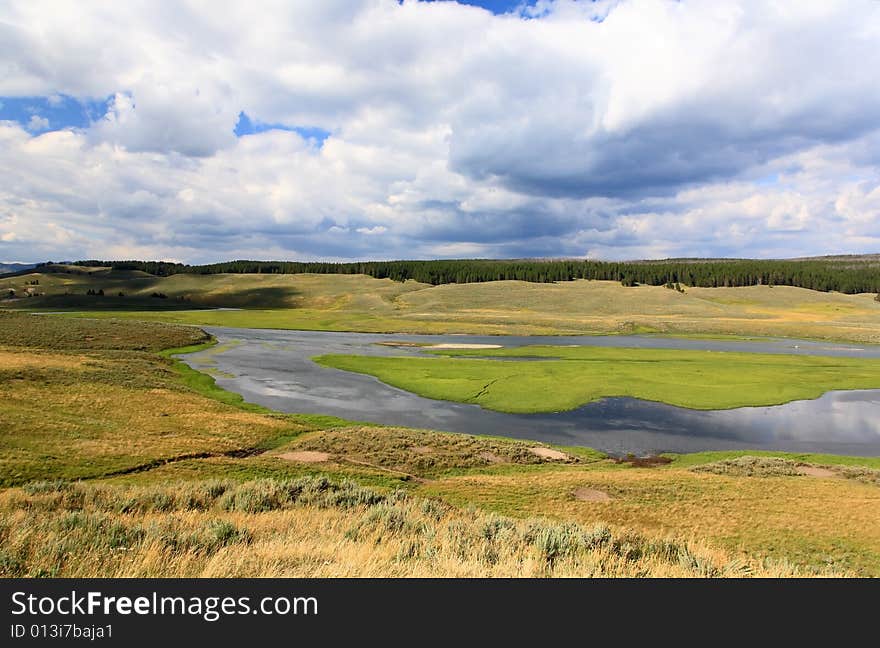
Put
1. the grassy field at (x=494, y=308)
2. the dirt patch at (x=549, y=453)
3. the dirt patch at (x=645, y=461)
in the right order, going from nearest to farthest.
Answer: the dirt patch at (x=645, y=461) → the dirt patch at (x=549, y=453) → the grassy field at (x=494, y=308)

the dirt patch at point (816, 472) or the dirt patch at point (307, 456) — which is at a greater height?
the dirt patch at point (307, 456)

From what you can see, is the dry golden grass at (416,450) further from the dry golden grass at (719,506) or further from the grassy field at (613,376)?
the grassy field at (613,376)

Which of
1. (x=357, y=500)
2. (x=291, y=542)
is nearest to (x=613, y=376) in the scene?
(x=357, y=500)

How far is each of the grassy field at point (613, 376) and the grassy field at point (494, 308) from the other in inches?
1446

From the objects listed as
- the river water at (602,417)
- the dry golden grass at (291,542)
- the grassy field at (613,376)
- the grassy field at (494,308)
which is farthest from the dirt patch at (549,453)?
the grassy field at (494,308)

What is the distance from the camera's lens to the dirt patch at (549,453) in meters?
26.1

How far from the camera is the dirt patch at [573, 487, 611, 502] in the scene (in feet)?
61.6

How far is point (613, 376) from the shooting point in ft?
161

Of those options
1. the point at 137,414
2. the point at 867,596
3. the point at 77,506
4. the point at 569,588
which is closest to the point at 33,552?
the point at 77,506

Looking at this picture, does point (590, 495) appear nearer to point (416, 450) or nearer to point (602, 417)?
point (416, 450)

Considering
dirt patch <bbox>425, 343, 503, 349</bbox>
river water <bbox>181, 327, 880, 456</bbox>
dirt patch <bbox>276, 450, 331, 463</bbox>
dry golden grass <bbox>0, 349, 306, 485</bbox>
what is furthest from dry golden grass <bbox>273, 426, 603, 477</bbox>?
dirt patch <bbox>425, 343, 503, 349</bbox>

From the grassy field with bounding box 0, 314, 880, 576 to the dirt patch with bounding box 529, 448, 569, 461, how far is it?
0.52ft

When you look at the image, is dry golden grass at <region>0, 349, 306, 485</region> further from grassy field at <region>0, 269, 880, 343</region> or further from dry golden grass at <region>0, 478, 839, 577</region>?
grassy field at <region>0, 269, 880, 343</region>

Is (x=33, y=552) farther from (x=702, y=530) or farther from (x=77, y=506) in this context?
(x=702, y=530)
